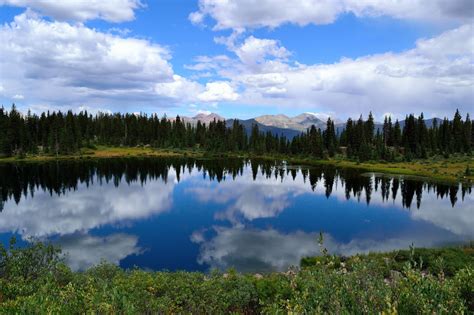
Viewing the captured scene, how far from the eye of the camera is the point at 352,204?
75.9 m

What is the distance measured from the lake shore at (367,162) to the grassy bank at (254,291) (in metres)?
93.8

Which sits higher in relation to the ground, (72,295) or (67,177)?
(72,295)

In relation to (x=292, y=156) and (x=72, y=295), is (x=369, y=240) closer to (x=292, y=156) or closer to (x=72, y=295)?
(x=72, y=295)

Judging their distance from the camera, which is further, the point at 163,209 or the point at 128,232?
the point at 163,209

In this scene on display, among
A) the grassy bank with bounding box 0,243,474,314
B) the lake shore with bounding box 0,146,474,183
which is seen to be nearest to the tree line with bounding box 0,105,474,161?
the lake shore with bounding box 0,146,474,183

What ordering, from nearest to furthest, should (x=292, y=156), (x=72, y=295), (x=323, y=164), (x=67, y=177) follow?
1. (x=72, y=295)
2. (x=67, y=177)
3. (x=323, y=164)
4. (x=292, y=156)

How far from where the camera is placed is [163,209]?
69812 mm

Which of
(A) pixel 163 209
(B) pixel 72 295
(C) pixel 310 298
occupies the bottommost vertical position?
(A) pixel 163 209

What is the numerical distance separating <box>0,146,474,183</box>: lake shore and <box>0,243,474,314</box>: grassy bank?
93826 mm

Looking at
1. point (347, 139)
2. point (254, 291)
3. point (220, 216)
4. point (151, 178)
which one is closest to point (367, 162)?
point (347, 139)

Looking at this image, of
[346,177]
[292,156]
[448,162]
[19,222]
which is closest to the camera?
[19,222]

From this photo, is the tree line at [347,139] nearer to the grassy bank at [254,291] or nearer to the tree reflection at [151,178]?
the tree reflection at [151,178]

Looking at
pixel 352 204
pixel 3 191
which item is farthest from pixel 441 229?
pixel 3 191

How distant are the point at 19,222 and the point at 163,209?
24197mm
